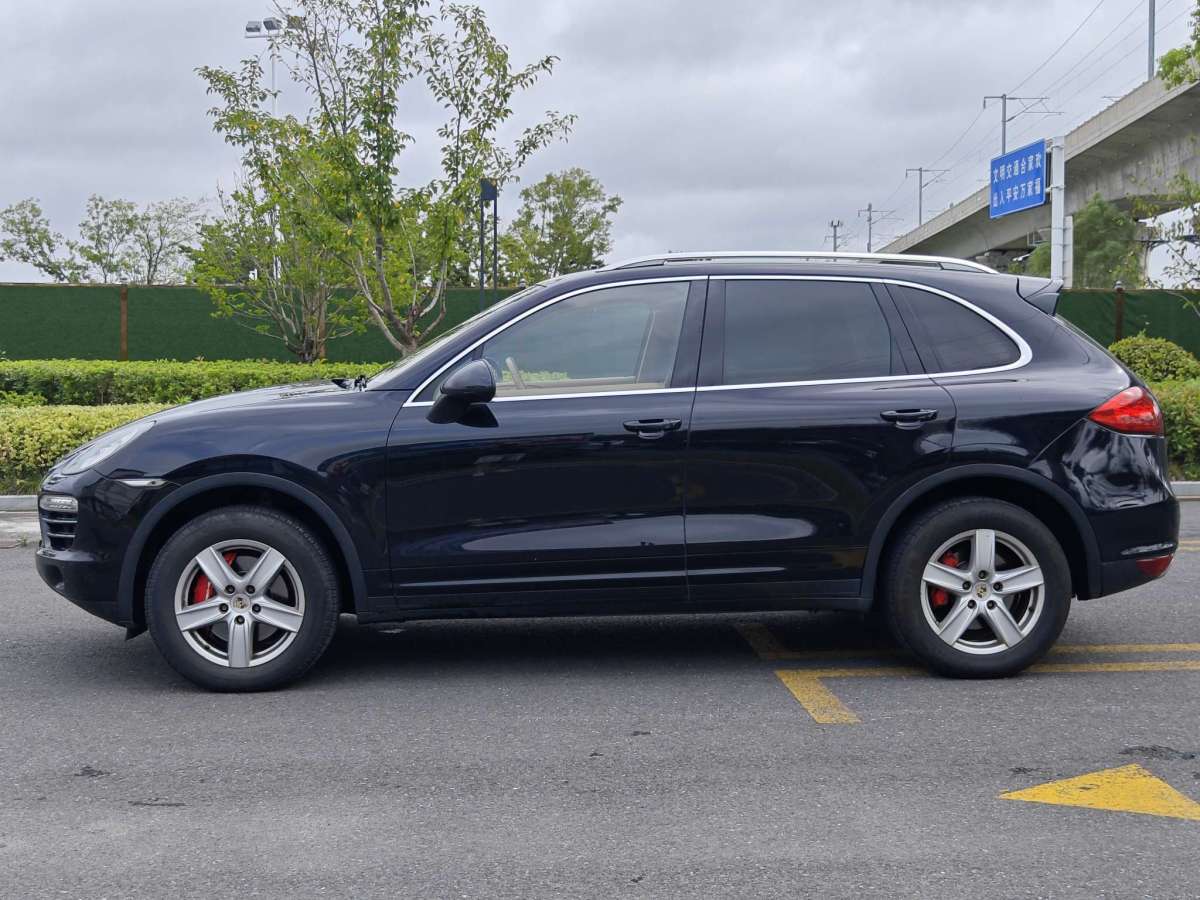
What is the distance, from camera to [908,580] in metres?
5.58

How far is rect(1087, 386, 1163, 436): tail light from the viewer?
5.66 meters

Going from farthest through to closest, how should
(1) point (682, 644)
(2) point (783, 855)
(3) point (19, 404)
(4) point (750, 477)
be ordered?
(3) point (19, 404), (1) point (682, 644), (4) point (750, 477), (2) point (783, 855)

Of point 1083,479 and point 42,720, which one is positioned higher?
point 1083,479

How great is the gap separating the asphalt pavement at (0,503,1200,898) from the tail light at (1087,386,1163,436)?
107 cm

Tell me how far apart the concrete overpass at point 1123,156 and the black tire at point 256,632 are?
21061mm

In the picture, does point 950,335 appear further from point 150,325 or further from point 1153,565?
point 150,325

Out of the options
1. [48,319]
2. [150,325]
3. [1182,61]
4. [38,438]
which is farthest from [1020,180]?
[38,438]

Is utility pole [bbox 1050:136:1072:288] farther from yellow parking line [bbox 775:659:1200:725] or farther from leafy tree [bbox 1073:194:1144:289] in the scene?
leafy tree [bbox 1073:194:1144:289]

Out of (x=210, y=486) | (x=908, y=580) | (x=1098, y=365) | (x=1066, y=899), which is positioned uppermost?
(x=1098, y=365)

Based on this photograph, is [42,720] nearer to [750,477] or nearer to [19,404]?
[750,477]

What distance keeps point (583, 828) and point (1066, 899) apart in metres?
1.36

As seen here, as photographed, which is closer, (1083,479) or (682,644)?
(1083,479)

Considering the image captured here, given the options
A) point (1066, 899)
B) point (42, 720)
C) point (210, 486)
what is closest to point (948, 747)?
point (1066, 899)

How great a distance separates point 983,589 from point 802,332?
1.31 meters
